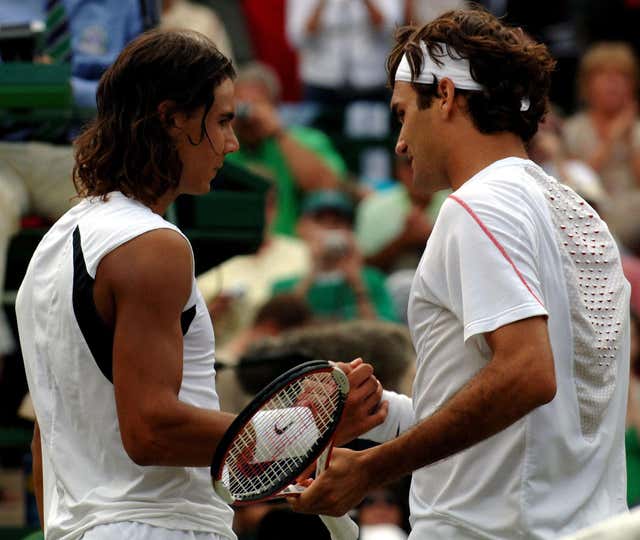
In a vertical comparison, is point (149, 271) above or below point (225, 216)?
above

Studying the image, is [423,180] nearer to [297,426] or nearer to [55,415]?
[297,426]

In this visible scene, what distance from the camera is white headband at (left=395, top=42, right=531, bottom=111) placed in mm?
3201

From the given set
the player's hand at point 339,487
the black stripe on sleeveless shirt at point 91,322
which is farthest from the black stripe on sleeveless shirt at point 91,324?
the player's hand at point 339,487

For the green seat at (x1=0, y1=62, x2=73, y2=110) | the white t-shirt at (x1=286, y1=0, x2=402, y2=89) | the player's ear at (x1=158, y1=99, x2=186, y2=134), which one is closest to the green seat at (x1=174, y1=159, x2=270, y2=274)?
the green seat at (x1=0, y1=62, x2=73, y2=110)

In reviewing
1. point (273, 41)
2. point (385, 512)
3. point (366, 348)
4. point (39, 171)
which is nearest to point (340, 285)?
point (385, 512)

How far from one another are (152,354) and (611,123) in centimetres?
703

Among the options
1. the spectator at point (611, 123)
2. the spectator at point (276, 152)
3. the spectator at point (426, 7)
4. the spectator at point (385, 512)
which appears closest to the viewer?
the spectator at point (385, 512)

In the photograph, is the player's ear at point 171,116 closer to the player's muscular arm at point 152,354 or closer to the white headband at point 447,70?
the player's muscular arm at point 152,354

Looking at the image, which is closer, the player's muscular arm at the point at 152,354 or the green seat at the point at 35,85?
the player's muscular arm at the point at 152,354

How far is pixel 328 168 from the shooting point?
8844 millimetres

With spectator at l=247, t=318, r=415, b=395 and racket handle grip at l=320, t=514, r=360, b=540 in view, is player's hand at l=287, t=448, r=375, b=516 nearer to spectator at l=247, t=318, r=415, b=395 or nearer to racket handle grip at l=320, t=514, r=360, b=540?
racket handle grip at l=320, t=514, r=360, b=540

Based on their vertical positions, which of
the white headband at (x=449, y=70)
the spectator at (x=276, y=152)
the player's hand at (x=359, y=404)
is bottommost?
the spectator at (x=276, y=152)

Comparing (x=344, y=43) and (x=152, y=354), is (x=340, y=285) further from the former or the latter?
(x=152, y=354)

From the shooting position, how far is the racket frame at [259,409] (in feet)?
9.14
